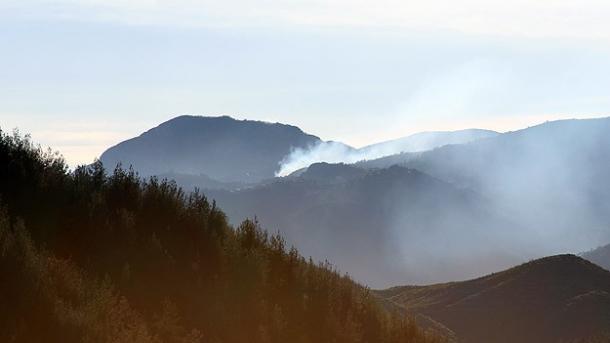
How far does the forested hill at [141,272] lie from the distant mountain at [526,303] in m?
50.8

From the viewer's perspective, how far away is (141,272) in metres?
12.7

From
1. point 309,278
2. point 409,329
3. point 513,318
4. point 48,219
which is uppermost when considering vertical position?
point 48,219

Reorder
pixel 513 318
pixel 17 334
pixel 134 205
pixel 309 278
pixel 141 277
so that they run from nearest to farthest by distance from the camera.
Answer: pixel 17 334, pixel 141 277, pixel 134 205, pixel 309 278, pixel 513 318

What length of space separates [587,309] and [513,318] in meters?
6.87

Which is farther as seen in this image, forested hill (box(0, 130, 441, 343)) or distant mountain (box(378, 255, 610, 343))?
distant mountain (box(378, 255, 610, 343))

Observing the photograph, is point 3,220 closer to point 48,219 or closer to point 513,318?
point 48,219

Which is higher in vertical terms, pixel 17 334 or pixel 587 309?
pixel 17 334

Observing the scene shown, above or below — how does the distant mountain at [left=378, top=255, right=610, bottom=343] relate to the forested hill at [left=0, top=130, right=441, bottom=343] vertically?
below

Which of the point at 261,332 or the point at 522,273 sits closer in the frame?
the point at 261,332

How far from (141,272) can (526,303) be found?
6586 cm

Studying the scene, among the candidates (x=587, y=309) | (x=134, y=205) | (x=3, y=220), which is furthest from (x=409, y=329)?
(x=587, y=309)

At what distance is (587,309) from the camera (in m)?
67.9

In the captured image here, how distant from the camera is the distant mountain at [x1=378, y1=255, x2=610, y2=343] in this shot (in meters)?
67.7

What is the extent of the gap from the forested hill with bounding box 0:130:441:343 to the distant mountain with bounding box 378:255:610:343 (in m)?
50.8
